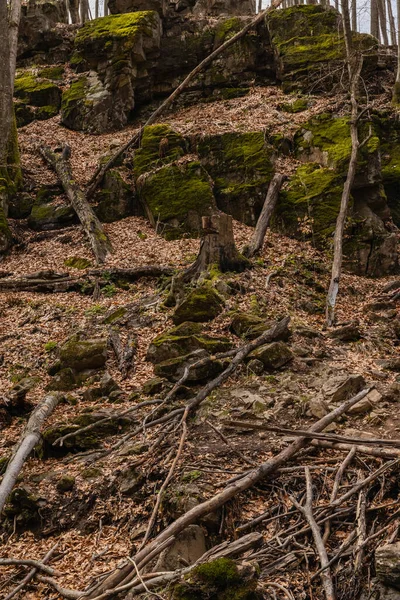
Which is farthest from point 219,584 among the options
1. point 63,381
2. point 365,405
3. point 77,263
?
point 77,263

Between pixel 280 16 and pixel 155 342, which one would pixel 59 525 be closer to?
pixel 155 342

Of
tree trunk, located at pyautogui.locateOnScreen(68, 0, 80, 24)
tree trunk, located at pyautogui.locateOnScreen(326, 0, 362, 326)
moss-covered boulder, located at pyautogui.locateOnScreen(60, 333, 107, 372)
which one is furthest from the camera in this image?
tree trunk, located at pyautogui.locateOnScreen(68, 0, 80, 24)

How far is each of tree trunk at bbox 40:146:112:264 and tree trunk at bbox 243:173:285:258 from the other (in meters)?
3.44

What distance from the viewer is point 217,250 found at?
33.1 feet

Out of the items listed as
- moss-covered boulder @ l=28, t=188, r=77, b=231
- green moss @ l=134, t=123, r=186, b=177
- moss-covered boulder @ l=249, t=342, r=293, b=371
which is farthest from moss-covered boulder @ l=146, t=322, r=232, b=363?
green moss @ l=134, t=123, r=186, b=177

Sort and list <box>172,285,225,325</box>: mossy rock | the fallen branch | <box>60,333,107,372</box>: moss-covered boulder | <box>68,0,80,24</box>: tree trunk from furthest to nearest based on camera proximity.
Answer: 1. <box>68,0,80,24</box>: tree trunk
2. <box>172,285,225,325</box>: mossy rock
3. <box>60,333,107,372</box>: moss-covered boulder
4. the fallen branch

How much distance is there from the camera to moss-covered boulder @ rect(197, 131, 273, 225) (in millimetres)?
13219

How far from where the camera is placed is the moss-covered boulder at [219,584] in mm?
3473

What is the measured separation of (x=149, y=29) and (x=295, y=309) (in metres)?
13.4

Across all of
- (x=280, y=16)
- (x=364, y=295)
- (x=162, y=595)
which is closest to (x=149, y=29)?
(x=280, y=16)

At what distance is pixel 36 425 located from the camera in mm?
6617

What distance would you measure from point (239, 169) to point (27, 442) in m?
9.52

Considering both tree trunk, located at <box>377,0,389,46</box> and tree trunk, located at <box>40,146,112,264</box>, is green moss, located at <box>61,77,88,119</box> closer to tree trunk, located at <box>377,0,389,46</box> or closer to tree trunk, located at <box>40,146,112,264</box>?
tree trunk, located at <box>40,146,112,264</box>

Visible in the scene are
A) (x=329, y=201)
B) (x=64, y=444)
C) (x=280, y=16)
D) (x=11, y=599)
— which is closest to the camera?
(x=11, y=599)
